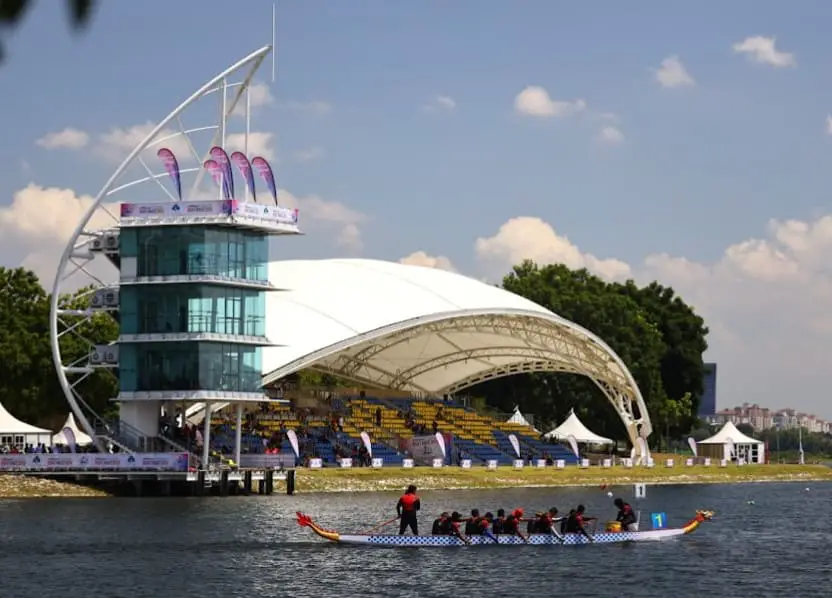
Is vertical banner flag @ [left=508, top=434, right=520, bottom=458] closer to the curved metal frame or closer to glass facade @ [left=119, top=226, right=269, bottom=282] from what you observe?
the curved metal frame

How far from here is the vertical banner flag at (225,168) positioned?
7469cm

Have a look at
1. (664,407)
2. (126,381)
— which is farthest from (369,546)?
(664,407)

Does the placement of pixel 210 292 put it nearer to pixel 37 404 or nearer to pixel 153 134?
pixel 153 134

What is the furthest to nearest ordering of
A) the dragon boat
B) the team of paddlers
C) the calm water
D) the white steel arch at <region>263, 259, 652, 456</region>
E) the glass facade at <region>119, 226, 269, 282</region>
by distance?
the white steel arch at <region>263, 259, 652, 456</region> → the glass facade at <region>119, 226, 269, 282</region> → the team of paddlers → the dragon boat → the calm water

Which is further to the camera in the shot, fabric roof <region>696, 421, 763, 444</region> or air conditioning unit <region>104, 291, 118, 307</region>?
fabric roof <region>696, 421, 763, 444</region>

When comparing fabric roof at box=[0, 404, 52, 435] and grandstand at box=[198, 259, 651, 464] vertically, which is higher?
grandstand at box=[198, 259, 651, 464]

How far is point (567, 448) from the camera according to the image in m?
111

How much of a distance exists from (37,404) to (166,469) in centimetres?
2892

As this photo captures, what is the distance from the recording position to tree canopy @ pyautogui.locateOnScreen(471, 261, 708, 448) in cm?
12988

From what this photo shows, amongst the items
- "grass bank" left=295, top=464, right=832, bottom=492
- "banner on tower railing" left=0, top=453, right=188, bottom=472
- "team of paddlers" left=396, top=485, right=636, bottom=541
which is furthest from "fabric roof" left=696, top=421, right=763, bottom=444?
"team of paddlers" left=396, top=485, right=636, bottom=541

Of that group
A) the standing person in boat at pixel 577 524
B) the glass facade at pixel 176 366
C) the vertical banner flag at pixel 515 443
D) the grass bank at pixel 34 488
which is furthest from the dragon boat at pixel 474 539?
the vertical banner flag at pixel 515 443

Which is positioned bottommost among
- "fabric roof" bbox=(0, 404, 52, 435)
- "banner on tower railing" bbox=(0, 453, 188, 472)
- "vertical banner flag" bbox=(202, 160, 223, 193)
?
"banner on tower railing" bbox=(0, 453, 188, 472)

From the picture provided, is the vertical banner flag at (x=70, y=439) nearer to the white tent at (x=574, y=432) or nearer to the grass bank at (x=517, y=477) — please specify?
the grass bank at (x=517, y=477)

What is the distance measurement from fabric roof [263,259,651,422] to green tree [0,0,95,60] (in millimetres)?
69712
